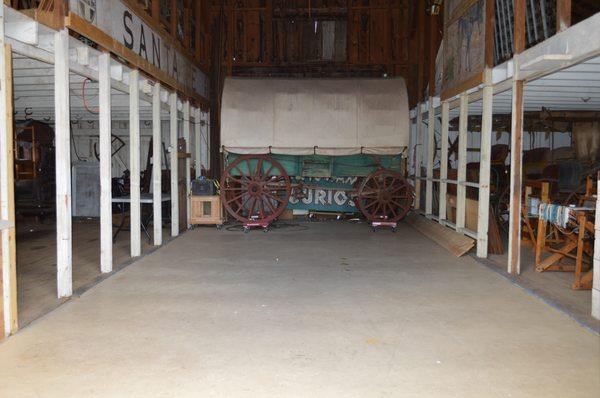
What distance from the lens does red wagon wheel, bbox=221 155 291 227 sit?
10062 millimetres

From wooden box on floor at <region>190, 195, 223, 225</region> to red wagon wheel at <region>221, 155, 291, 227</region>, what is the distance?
7.9 inches

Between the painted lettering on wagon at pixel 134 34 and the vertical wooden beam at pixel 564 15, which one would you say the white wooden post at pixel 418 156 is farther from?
the vertical wooden beam at pixel 564 15

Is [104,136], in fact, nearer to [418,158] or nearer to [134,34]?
[134,34]

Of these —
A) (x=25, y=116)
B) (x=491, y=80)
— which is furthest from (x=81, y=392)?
(x=25, y=116)

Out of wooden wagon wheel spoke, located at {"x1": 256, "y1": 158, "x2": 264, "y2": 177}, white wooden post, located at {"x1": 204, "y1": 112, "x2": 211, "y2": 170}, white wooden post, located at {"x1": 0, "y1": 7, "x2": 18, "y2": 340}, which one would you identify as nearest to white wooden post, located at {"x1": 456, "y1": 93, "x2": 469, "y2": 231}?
wooden wagon wheel spoke, located at {"x1": 256, "y1": 158, "x2": 264, "y2": 177}

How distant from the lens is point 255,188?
10133 mm

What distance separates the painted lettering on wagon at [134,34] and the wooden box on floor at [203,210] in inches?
92.1

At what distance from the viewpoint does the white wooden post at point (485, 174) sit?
21.8ft

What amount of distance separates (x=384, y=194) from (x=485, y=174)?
3.35 meters

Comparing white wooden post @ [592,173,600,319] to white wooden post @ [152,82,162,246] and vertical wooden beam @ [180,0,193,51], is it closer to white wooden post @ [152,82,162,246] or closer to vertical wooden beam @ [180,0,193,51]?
white wooden post @ [152,82,162,246]

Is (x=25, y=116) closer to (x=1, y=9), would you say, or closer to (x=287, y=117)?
(x=287, y=117)

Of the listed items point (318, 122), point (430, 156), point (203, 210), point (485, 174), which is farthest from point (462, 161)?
point (203, 210)

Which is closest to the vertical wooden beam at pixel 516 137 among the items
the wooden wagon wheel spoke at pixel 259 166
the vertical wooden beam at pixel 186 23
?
the wooden wagon wheel spoke at pixel 259 166

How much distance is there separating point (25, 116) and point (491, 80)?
30.2 ft
